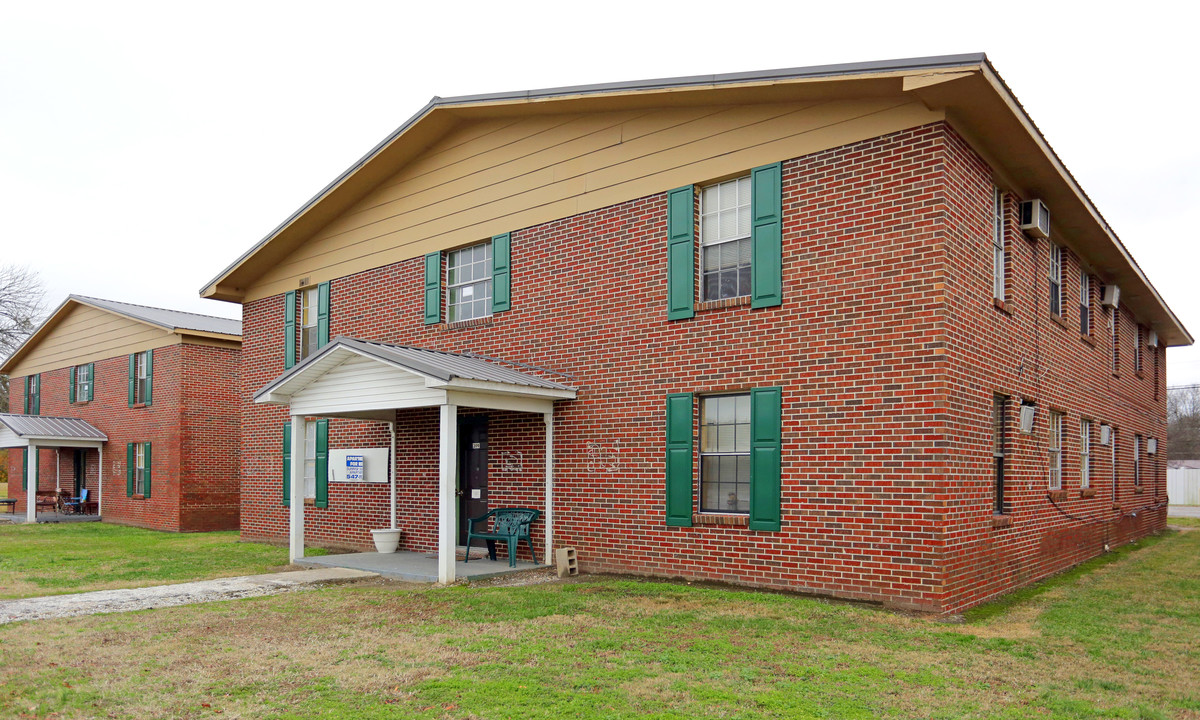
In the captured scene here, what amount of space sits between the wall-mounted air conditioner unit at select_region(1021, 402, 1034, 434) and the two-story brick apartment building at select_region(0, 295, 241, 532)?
749 inches

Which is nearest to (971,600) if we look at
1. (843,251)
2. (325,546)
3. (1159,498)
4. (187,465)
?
(843,251)

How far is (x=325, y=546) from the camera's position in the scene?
15781mm

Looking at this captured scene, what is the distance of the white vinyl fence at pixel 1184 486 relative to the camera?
42.8 meters

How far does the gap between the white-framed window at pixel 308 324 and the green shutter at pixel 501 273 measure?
4785mm

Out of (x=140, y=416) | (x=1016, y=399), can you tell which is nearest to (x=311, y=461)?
(x=140, y=416)

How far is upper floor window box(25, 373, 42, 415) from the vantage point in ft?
97.6

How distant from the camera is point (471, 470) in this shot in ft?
45.1

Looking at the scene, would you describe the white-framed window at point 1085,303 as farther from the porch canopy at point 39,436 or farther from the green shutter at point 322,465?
the porch canopy at point 39,436

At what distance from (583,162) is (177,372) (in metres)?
14.9

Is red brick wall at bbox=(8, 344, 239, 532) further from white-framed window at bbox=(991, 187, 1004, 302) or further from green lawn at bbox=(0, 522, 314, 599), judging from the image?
white-framed window at bbox=(991, 187, 1004, 302)

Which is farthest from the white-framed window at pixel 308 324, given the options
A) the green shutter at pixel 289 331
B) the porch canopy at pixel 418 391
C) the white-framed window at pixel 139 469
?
the white-framed window at pixel 139 469

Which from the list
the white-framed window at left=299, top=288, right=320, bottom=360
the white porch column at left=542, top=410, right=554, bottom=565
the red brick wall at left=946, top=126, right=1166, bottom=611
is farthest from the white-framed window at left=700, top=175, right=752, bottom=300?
the white-framed window at left=299, top=288, right=320, bottom=360

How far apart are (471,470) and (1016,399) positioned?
766 centimetres

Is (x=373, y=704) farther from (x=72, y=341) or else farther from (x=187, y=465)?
(x=72, y=341)
